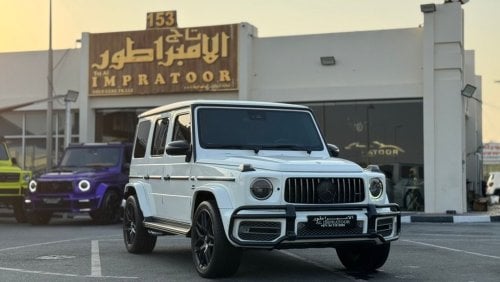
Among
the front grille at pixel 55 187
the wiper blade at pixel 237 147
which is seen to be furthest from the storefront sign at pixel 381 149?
the wiper blade at pixel 237 147

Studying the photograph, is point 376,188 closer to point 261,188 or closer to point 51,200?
point 261,188

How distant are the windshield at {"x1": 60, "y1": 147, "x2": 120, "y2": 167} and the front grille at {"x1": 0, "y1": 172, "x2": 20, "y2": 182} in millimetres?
1106

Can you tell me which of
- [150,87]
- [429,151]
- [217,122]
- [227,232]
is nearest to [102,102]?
[150,87]

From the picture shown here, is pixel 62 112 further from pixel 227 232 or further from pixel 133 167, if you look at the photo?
pixel 227 232

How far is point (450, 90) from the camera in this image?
61.7 feet

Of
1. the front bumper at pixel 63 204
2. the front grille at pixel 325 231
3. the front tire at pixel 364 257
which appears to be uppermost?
the front grille at pixel 325 231

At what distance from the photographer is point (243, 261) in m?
8.80

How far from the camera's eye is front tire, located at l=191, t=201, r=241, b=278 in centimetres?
700

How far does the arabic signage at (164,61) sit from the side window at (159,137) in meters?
11.4

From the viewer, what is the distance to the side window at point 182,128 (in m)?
8.34

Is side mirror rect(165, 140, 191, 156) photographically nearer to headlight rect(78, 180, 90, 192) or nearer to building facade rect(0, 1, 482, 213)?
headlight rect(78, 180, 90, 192)

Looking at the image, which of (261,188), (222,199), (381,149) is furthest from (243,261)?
(381,149)

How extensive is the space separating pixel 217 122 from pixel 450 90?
39.9 feet

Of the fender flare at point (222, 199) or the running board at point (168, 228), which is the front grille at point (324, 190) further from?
the running board at point (168, 228)
